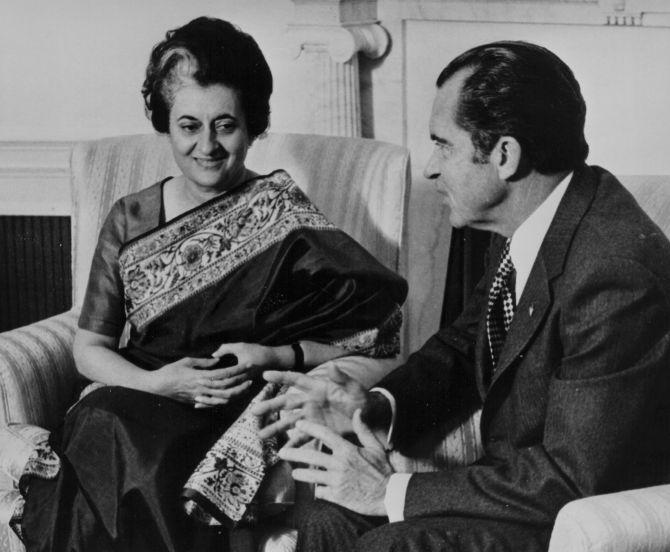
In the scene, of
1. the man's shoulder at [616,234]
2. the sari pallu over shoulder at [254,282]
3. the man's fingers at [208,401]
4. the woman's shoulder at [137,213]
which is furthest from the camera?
the woman's shoulder at [137,213]

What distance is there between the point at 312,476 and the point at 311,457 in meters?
0.03

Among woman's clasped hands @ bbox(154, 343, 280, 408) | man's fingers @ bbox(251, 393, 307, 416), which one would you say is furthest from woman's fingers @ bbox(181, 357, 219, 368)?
man's fingers @ bbox(251, 393, 307, 416)

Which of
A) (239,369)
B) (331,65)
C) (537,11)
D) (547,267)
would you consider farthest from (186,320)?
(537,11)

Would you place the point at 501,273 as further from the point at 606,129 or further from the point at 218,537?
the point at 606,129

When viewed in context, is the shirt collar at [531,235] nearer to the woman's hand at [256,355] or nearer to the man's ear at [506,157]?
the man's ear at [506,157]

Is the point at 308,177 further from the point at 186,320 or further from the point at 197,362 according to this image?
the point at 197,362

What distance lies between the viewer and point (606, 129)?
3.44 m

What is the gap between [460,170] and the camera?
185 centimetres

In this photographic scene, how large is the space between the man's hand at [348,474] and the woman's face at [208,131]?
2.46 feet

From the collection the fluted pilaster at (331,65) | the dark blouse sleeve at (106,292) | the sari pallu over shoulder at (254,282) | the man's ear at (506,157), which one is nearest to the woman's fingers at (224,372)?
the sari pallu over shoulder at (254,282)

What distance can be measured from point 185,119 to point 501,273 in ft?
2.53

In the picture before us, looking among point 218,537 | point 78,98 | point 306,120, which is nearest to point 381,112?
point 306,120

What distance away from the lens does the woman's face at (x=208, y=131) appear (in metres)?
2.31

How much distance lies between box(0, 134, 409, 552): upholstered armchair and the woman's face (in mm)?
406
